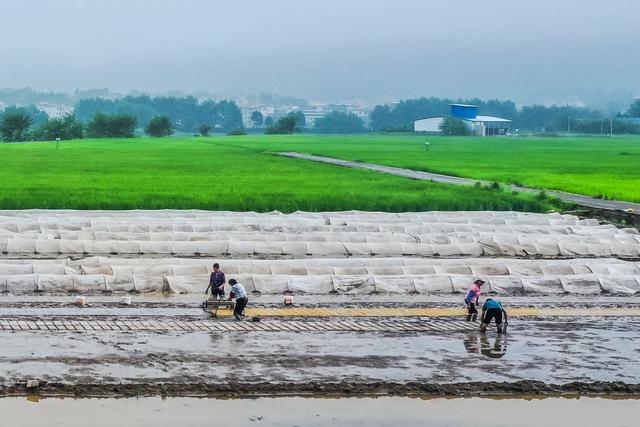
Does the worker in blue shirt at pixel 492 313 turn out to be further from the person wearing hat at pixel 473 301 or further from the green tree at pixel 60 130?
the green tree at pixel 60 130

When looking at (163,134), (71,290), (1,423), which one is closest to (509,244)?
(71,290)

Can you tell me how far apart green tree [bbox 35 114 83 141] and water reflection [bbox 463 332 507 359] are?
103054 mm

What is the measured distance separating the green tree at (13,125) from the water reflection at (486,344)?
103m

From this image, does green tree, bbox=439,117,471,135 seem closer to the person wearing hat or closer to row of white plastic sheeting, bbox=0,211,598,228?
row of white plastic sheeting, bbox=0,211,598,228

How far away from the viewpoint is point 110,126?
120875mm

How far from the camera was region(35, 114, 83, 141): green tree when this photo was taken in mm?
115375

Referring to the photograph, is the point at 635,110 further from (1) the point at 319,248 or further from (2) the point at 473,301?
(2) the point at 473,301

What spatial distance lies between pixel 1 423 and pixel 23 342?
11.2 ft

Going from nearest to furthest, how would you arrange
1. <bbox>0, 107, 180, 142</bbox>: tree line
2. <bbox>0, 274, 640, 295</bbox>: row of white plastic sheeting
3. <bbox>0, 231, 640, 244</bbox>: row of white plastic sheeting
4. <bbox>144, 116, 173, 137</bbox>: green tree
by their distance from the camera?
<bbox>0, 274, 640, 295</bbox>: row of white plastic sheeting
<bbox>0, 231, 640, 244</bbox>: row of white plastic sheeting
<bbox>0, 107, 180, 142</bbox>: tree line
<bbox>144, 116, 173, 137</bbox>: green tree

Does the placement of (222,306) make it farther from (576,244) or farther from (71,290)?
(576,244)

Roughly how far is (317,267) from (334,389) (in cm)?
789

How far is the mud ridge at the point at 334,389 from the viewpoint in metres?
12.0

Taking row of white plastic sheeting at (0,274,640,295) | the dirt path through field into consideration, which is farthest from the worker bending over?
the dirt path through field

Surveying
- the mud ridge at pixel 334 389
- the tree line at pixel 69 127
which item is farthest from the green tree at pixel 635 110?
the mud ridge at pixel 334 389
